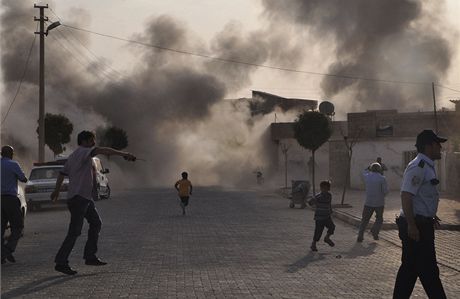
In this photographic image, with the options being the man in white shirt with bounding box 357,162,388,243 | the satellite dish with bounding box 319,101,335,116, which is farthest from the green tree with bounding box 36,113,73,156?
the man in white shirt with bounding box 357,162,388,243

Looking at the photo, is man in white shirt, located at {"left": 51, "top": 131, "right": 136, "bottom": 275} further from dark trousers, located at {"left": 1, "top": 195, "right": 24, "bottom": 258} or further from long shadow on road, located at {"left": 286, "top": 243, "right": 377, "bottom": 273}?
long shadow on road, located at {"left": 286, "top": 243, "right": 377, "bottom": 273}

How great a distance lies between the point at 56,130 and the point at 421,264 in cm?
5226

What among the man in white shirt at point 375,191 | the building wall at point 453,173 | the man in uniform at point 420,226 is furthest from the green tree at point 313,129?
the man in uniform at point 420,226

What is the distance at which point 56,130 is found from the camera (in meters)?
56.0

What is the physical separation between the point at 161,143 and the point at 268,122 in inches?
420

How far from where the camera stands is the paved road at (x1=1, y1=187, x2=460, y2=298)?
303 inches

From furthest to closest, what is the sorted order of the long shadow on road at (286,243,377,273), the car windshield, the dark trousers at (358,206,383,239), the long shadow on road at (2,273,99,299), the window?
the window < the car windshield < the dark trousers at (358,206,383,239) < the long shadow on road at (286,243,377,273) < the long shadow on road at (2,273,99,299)

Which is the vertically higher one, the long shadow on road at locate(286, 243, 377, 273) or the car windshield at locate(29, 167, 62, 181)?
the car windshield at locate(29, 167, 62, 181)

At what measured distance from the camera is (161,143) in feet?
206

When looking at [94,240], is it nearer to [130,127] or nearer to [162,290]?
[162,290]

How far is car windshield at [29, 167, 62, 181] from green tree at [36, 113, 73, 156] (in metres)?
32.4

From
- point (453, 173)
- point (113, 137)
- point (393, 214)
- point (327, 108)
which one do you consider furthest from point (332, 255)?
point (113, 137)

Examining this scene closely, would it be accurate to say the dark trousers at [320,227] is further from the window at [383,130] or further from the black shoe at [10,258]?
the window at [383,130]

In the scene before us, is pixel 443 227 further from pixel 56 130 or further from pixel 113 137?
pixel 113 137
